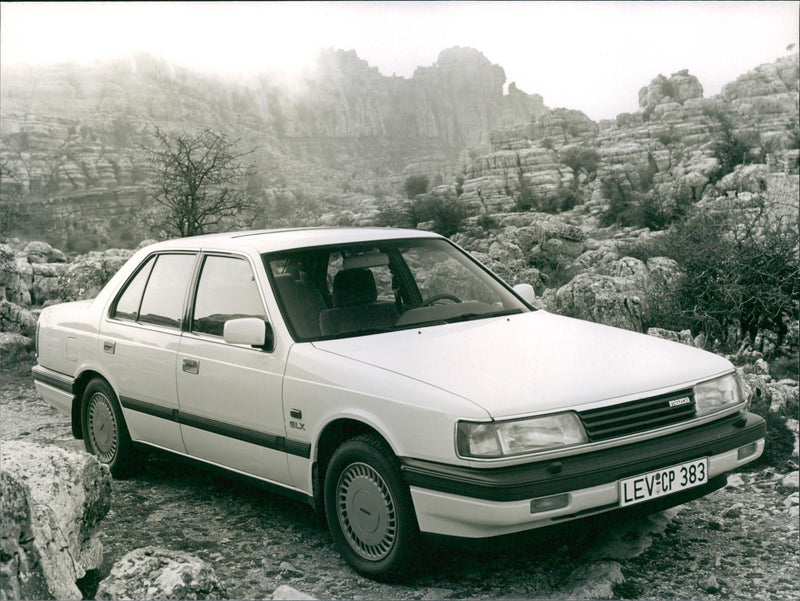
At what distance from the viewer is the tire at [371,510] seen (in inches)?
144

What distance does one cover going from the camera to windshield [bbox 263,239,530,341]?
14.9 ft

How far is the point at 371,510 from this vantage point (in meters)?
3.83

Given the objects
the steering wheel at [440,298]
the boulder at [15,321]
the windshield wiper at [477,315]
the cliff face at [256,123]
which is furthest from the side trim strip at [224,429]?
the cliff face at [256,123]

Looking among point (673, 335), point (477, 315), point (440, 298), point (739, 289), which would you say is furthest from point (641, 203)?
point (477, 315)

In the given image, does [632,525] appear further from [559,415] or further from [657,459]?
[559,415]

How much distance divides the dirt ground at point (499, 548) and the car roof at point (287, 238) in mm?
1275

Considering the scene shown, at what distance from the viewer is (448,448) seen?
345 cm

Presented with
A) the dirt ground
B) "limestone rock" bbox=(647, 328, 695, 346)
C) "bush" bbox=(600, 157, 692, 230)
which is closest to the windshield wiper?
the dirt ground

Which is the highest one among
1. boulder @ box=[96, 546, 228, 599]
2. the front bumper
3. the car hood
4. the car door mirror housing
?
the car door mirror housing

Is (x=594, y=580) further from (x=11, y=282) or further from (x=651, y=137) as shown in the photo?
(x=651, y=137)

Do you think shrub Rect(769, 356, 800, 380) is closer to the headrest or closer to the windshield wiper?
the windshield wiper

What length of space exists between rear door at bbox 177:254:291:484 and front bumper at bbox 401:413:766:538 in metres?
1.01

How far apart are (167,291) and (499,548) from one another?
280 centimetres

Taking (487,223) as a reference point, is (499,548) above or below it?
above
